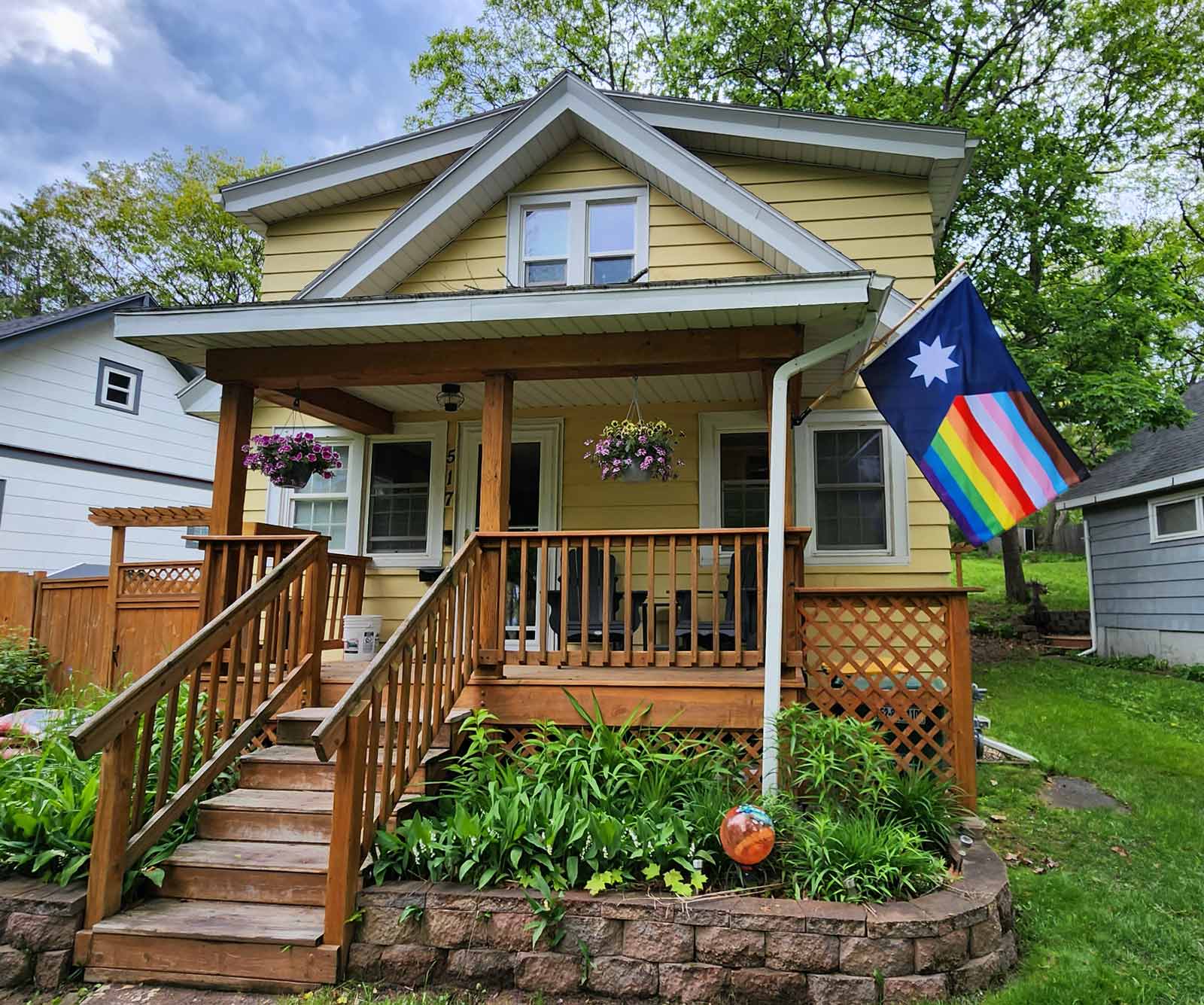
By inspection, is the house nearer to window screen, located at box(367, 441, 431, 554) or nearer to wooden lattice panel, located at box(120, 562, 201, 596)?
window screen, located at box(367, 441, 431, 554)

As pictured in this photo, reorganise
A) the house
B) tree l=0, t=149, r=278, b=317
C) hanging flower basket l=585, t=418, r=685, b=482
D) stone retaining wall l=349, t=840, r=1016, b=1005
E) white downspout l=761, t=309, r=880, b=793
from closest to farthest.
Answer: stone retaining wall l=349, t=840, r=1016, b=1005, the house, white downspout l=761, t=309, r=880, b=793, hanging flower basket l=585, t=418, r=685, b=482, tree l=0, t=149, r=278, b=317

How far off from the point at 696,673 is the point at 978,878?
2074mm

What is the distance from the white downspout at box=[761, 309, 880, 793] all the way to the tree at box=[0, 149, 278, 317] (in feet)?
62.1

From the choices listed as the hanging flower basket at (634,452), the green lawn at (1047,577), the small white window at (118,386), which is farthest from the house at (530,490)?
the green lawn at (1047,577)

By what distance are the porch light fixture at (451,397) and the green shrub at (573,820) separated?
10.4 ft

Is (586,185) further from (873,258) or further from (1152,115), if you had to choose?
(1152,115)

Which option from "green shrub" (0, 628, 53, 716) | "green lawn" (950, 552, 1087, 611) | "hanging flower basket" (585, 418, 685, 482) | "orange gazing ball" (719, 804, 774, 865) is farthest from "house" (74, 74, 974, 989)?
"green lawn" (950, 552, 1087, 611)

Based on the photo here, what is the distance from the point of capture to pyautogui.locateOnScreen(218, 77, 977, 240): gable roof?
276 inches

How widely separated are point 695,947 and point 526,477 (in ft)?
16.3

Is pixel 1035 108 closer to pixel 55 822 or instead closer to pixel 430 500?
pixel 430 500

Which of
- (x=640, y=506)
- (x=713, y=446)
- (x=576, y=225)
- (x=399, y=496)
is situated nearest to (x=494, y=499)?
(x=640, y=506)

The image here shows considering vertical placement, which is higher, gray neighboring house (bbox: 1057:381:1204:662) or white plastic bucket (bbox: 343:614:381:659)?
gray neighboring house (bbox: 1057:381:1204:662)

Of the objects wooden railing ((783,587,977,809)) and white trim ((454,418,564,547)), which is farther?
white trim ((454,418,564,547))

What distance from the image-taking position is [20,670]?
27.5 feet
